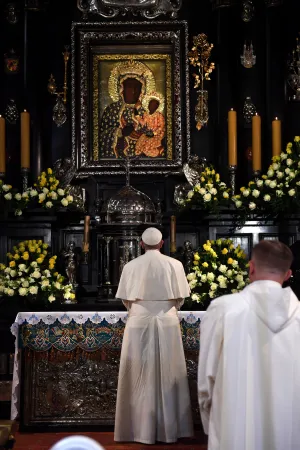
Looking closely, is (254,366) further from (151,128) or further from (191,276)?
(151,128)

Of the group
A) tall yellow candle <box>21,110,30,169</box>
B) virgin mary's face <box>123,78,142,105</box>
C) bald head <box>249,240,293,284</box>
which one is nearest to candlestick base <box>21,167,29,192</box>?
tall yellow candle <box>21,110,30,169</box>

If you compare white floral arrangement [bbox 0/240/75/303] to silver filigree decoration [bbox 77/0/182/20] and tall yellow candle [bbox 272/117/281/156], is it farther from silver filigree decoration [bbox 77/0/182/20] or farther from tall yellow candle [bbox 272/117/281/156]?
silver filigree decoration [bbox 77/0/182/20]

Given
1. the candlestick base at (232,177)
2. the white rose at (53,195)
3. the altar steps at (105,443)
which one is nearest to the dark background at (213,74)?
the candlestick base at (232,177)

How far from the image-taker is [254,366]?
4.05 metres

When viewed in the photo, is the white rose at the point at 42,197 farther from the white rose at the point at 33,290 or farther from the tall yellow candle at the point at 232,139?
the tall yellow candle at the point at 232,139

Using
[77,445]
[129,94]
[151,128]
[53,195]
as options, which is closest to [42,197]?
[53,195]

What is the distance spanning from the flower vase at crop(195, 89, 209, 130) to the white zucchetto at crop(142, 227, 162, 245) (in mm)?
2966

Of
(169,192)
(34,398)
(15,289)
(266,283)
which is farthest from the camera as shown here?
(169,192)

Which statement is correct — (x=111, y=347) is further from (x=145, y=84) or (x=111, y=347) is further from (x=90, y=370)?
(x=145, y=84)

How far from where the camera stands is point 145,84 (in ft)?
32.3

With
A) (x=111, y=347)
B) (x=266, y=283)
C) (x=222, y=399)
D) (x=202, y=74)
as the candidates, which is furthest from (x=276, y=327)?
(x=202, y=74)

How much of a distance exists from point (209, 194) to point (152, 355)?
94.6 inches

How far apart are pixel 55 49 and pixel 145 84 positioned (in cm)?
123

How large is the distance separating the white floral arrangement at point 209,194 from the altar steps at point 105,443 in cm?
269
